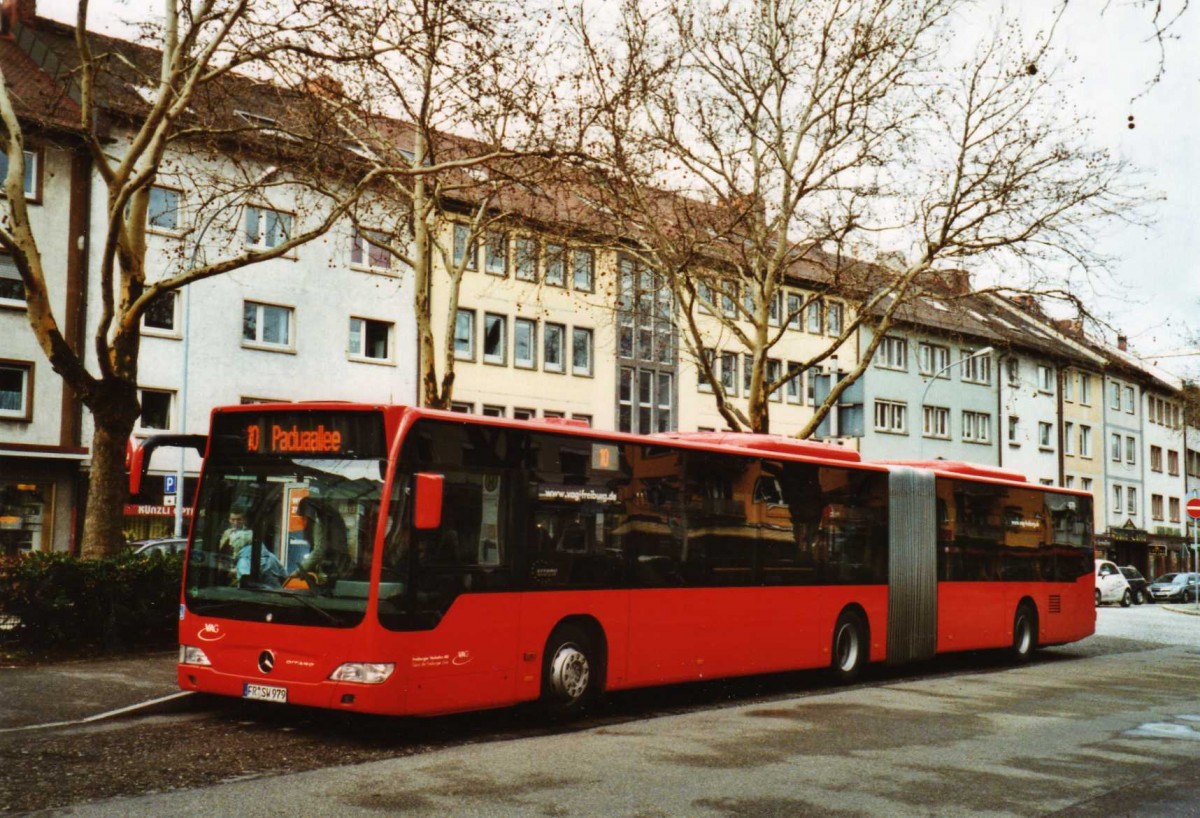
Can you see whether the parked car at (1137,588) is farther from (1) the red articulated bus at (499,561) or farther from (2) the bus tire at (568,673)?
(2) the bus tire at (568,673)

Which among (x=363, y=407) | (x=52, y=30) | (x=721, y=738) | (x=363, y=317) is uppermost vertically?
(x=52, y=30)

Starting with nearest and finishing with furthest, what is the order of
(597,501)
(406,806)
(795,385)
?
(406,806) → (597,501) → (795,385)

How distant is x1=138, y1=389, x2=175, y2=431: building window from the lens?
1455 inches

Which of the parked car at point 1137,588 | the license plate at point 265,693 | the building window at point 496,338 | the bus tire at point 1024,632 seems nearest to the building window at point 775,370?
the building window at point 496,338

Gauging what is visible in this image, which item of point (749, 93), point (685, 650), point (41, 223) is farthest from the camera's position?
point (41, 223)

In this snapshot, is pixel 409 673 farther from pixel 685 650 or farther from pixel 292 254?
pixel 292 254

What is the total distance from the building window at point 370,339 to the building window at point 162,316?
19.7 feet

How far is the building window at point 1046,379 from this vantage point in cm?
7381

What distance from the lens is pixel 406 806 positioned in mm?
8203

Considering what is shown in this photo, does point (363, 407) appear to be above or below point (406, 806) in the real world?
above

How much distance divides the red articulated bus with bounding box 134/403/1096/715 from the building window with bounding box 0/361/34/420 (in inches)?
941

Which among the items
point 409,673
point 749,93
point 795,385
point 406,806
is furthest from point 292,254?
point 406,806

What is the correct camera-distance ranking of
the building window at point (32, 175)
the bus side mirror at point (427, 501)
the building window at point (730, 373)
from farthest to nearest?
the building window at point (730, 373) < the building window at point (32, 175) < the bus side mirror at point (427, 501)

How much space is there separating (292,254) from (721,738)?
31970 mm
